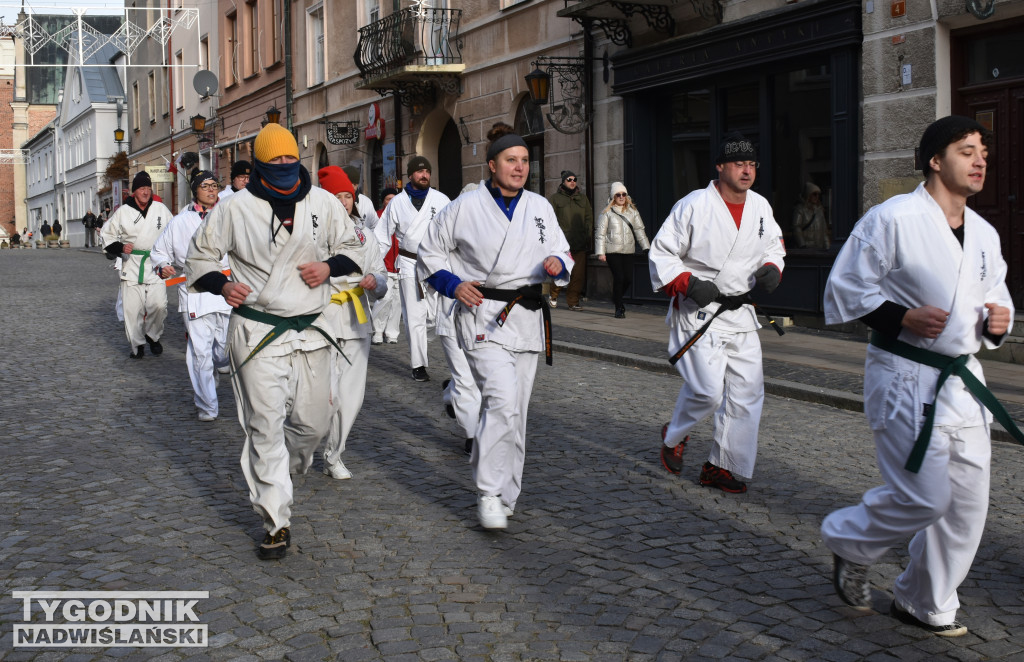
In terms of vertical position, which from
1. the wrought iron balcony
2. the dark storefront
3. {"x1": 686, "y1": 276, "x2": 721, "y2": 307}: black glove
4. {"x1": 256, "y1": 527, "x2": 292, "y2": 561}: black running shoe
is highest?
the wrought iron balcony

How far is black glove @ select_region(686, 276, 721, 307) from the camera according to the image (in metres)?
6.39

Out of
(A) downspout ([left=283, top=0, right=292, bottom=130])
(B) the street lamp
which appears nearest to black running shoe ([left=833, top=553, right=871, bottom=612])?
(B) the street lamp

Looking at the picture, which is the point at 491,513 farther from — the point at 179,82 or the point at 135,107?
the point at 135,107

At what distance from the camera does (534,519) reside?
5.94 m

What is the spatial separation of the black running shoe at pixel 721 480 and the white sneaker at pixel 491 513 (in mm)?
1386

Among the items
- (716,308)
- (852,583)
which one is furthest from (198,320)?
(852,583)

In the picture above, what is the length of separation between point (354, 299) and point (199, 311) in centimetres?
351

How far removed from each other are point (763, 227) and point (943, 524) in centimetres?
283

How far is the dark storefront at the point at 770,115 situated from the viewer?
543 inches

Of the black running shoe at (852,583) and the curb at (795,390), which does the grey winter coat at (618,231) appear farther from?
the black running shoe at (852,583)

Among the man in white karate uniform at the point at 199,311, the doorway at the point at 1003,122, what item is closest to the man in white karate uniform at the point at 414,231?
the man in white karate uniform at the point at 199,311

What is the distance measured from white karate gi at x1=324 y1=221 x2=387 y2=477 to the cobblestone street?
29 cm

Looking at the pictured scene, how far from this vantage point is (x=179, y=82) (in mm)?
43062

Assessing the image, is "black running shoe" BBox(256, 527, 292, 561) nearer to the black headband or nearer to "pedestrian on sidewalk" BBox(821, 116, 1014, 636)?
the black headband
